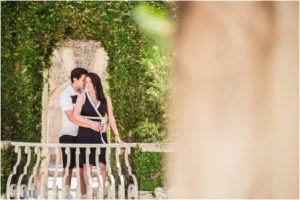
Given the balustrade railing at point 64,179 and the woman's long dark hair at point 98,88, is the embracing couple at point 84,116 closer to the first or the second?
the woman's long dark hair at point 98,88

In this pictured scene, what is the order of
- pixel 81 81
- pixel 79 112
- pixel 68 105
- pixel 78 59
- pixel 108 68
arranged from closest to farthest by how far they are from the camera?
pixel 79 112 → pixel 68 105 → pixel 81 81 → pixel 108 68 → pixel 78 59

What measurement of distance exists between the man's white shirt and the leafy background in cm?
96

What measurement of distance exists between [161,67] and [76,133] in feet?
5.74

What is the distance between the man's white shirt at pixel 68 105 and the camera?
15.3 feet

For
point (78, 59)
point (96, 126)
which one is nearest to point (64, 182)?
point (96, 126)

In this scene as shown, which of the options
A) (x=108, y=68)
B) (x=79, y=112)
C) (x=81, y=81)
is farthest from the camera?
(x=108, y=68)

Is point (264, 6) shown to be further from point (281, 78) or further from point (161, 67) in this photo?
point (161, 67)

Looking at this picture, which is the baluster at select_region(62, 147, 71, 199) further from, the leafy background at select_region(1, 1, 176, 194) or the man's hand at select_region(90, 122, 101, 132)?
the leafy background at select_region(1, 1, 176, 194)

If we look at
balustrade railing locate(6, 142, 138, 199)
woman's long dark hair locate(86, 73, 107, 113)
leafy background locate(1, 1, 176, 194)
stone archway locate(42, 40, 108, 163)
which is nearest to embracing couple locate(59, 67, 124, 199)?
woman's long dark hair locate(86, 73, 107, 113)

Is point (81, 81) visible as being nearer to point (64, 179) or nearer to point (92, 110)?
point (92, 110)

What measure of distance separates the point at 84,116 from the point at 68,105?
0.28 meters

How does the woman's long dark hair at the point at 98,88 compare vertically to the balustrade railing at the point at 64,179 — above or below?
above

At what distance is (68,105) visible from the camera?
4.65m

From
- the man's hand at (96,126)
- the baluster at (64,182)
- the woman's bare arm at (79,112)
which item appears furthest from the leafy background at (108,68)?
the baluster at (64,182)
